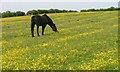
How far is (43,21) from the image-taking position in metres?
34.5

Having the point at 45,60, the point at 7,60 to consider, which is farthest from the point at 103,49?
the point at 7,60

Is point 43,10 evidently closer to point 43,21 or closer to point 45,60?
point 43,21

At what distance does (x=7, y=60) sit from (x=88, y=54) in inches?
199

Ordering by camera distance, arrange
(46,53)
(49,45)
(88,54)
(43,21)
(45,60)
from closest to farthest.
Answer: (45,60)
(88,54)
(46,53)
(49,45)
(43,21)

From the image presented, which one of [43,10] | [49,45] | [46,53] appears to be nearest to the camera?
[46,53]

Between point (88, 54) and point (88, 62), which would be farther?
point (88, 54)

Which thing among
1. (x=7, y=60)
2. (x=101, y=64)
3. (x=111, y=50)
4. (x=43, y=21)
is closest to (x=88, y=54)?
(x=111, y=50)

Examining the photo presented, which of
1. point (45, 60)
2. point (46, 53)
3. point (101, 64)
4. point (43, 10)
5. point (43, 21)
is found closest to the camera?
point (101, 64)

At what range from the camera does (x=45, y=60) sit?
59.2 feet

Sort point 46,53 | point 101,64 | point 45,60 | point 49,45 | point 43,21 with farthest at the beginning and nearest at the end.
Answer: point 43,21, point 49,45, point 46,53, point 45,60, point 101,64

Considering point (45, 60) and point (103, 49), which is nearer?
point (45, 60)

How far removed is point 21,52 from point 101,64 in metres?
7.87

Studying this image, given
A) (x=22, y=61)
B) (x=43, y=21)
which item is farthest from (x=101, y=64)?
(x=43, y=21)

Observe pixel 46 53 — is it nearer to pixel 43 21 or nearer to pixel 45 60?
pixel 45 60
